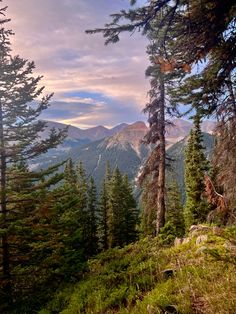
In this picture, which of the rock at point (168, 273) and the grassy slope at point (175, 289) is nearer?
the grassy slope at point (175, 289)

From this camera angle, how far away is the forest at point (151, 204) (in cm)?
634

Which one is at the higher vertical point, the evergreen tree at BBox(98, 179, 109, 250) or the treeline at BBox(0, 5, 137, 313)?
the treeline at BBox(0, 5, 137, 313)

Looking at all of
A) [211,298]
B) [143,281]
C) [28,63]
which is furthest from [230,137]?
[28,63]

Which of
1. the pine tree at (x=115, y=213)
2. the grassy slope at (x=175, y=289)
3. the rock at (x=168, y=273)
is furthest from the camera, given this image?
the pine tree at (x=115, y=213)

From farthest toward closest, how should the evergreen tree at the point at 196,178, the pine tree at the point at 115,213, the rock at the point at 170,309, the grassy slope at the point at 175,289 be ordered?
the pine tree at the point at 115,213 → the evergreen tree at the point at 196,178 → the rock at the point at 170,309 → the grassy slope at the point at 175,289

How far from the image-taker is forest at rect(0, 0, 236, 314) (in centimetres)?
634

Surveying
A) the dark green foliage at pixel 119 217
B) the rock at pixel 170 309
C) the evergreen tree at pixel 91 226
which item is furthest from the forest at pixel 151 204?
the evergreen tree at pixel 91 226

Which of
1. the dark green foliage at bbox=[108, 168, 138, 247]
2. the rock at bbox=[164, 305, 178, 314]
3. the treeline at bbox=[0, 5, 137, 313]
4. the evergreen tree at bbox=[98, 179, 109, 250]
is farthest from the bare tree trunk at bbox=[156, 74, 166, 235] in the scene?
the evergreen tree at bbox=[98, 179, 109, 250]

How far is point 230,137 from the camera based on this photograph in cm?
938

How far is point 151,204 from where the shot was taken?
76.3ft

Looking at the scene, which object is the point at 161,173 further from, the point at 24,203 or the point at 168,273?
the point at 168,273

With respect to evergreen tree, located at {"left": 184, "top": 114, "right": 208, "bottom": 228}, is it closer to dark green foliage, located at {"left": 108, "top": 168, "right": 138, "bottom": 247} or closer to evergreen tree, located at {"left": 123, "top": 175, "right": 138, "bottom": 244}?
dark green foliage, located at {"left": 108, "top": 168, "right": 138, "bottom": 247}

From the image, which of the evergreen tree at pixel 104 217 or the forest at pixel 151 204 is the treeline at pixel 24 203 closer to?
the forest at pixel 151 204

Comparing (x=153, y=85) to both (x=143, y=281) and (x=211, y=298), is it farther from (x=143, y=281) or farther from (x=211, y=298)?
(x=211, y=298)
